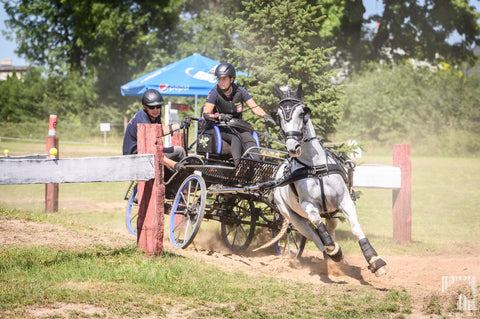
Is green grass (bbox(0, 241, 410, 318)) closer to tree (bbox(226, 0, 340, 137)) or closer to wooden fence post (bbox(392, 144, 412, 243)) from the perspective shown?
tree (bbox(226, 0, 340, 137))

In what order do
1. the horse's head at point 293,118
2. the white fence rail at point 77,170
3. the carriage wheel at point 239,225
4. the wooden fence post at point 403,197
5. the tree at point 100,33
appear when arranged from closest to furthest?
the white fence rail at point 77,170
the horse's head at point 293,118
the carriage wheel at point 239,225
the wooden fence post at point 403,197
the tree at point 100,33

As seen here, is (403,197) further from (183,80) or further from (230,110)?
(183,80)

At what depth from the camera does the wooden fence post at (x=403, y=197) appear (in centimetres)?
954

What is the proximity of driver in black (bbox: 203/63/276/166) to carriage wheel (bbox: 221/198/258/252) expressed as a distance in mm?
827

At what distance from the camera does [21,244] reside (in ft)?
23.1

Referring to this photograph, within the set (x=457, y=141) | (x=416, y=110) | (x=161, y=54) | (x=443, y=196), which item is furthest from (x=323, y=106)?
(x=161, y=54)

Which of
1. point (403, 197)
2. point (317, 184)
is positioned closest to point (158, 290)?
point (317, 184)

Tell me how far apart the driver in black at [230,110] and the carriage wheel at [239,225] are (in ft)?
2.71

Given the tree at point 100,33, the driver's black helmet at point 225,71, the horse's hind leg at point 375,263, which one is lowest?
the horse's hind leg at point 375,263

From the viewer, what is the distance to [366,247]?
19.7 feet

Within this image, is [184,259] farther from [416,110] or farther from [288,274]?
[416,110]

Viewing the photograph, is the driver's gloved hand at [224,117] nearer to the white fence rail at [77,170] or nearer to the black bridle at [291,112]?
the white fence rail at [77,170]

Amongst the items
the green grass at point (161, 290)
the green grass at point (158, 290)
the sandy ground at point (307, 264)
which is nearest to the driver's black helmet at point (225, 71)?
the sandy ground at point (307, 264)

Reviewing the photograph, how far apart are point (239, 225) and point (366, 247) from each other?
10.6 feet
